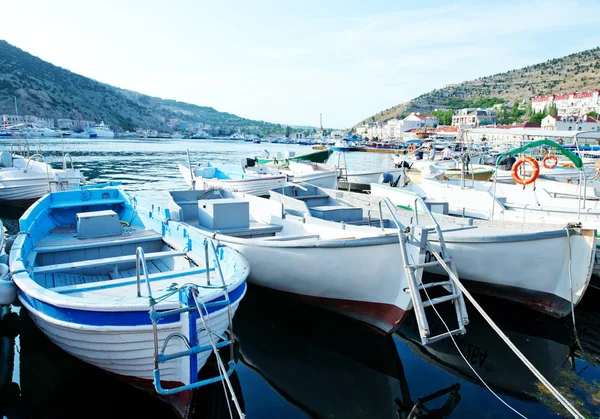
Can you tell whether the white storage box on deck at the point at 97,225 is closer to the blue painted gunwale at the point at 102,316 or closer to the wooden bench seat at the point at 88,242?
the wooden bench seat at the point at 88,242

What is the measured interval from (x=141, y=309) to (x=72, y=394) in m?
2.49

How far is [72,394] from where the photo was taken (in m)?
6.04

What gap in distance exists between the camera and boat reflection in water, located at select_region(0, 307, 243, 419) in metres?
5.69

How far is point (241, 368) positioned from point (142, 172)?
34342mm

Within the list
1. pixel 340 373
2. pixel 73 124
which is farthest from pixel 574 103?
pixel 73 124

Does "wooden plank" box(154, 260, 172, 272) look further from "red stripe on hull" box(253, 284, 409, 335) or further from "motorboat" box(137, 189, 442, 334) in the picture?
"red stripe on hull" box(253, 284, 409, 335)

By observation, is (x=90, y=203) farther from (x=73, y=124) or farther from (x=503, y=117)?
(x=503, y=117)

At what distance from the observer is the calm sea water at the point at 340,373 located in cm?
596

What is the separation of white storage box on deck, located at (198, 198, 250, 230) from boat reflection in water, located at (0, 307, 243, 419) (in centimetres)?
393

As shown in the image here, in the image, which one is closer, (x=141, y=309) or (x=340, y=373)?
(x=141, y=309)

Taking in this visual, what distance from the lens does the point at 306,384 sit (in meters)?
6.57

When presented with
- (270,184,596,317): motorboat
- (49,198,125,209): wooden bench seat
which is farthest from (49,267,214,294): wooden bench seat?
(49,198,125,209): wooden bench seat

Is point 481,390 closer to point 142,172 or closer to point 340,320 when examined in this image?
point 340,320

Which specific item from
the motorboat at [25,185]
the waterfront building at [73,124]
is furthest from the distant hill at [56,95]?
the motorboat at [25,185]
